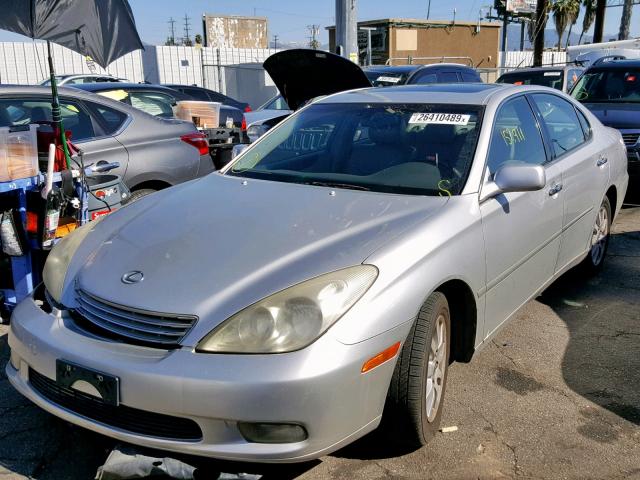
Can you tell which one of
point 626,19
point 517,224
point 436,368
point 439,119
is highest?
point 626,19

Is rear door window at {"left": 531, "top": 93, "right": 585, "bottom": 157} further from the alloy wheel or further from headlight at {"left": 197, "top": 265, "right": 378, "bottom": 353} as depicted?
headlight at {"left": 197, "top": 265, "right": 378, "bottom": 353}

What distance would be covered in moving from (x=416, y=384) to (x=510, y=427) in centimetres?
81

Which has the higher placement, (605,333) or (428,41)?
(428,41)

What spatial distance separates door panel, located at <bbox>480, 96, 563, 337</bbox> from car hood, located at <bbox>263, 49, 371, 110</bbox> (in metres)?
2.57

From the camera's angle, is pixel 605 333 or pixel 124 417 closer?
pixel 124 417

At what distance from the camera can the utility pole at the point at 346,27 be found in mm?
11281

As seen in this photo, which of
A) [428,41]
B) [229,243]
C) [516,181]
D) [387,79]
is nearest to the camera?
[229,243]

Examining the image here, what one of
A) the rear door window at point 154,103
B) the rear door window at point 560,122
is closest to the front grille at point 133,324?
the rear door window at point 560,122

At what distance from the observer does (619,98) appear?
356 inches

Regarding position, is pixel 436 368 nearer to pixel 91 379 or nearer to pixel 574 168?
pixel 91 379

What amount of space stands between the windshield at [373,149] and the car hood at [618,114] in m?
5.42

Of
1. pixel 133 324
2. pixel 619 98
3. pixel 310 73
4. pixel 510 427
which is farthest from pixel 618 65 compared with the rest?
pixel 133 324

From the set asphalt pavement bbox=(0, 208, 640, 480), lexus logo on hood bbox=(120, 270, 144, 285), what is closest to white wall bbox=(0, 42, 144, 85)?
asphalt pavement bbox=(0, 208, 640, 480)

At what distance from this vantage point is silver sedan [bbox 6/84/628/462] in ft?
7.57
